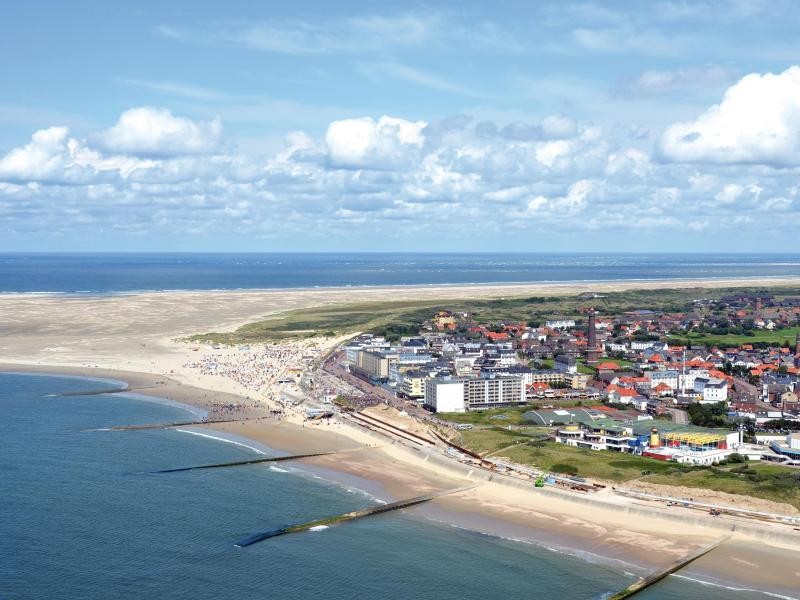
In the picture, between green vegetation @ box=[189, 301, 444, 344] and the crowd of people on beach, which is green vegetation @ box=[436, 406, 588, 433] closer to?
the crowd of people on beach

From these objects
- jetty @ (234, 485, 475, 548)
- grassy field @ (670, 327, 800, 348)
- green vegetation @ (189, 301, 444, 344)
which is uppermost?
green vegetation @ (189, 301, 444, 344)

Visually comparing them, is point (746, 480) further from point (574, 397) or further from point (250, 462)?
point (574, 397)

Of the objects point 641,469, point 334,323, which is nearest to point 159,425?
point 641,469

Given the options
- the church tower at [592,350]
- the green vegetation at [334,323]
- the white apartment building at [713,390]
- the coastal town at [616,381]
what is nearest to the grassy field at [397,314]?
the green vegetation at [334,323]

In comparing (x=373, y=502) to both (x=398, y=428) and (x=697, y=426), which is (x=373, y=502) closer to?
(x=398, y=428)

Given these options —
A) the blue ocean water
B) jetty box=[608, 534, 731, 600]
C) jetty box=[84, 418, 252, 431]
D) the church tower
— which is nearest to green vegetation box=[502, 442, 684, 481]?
jetty box=[608, 534, 731, 600]

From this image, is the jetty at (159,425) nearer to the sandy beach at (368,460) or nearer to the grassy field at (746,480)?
the sandy beach at (368,460)
